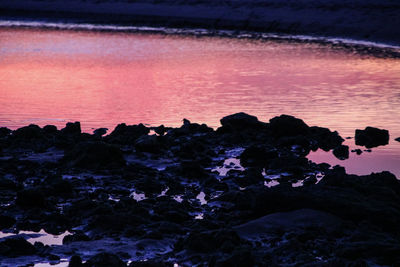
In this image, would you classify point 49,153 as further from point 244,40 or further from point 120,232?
point 244,40

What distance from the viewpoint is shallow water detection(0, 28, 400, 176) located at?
17.3 meters

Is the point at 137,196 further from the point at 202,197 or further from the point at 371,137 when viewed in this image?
the point at 371,137

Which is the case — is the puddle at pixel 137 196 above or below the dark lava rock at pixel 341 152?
below

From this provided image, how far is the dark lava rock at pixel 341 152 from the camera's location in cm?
1387

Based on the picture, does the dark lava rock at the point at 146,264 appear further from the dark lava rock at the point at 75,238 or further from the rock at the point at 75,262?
the dark lava rock at the point at 75,238

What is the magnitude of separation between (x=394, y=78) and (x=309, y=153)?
39.1ft

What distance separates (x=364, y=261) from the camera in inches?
312

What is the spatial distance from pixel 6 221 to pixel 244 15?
38.1 m

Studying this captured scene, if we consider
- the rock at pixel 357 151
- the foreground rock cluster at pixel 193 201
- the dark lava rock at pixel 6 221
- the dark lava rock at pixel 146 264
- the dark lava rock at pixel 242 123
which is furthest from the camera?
→ the dark lava rock at pixel 242 123

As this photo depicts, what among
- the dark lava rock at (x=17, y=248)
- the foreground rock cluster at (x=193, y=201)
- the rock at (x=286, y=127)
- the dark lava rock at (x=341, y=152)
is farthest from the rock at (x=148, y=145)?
the dark lava rock at (x=17, y=248)

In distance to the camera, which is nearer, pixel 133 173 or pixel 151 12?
pixel 133 173

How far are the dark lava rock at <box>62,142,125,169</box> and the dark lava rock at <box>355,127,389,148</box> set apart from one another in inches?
190

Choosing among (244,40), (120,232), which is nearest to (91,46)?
(244,40)

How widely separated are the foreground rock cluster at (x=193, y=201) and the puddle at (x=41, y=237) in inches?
5.2
